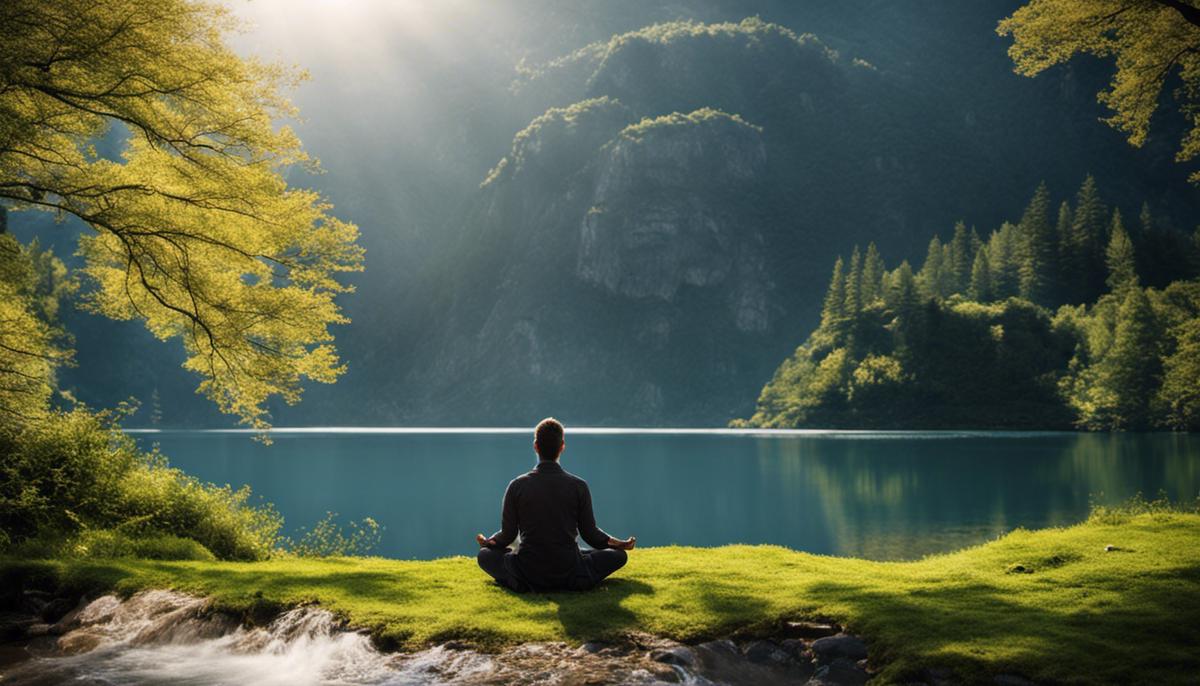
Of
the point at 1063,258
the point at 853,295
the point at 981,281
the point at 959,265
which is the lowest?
the point at 853,295

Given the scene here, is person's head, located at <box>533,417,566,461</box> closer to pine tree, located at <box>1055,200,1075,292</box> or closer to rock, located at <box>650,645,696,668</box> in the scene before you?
rock, located at <box>650,645,696,668</box>

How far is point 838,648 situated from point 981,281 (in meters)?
138

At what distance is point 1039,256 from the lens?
130m

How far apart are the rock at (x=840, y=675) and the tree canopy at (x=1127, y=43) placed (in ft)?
48.3

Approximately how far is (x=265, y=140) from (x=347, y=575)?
1010cm

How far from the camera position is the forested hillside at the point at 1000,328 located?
111 m

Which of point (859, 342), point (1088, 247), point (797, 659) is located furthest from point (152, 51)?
point (1088, 247)

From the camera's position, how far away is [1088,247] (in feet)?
420

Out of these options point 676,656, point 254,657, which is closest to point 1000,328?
point 676,656

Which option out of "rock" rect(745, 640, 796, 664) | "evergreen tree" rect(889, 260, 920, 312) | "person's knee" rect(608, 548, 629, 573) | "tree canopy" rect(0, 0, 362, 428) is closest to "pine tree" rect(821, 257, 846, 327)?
"evergreen tree" rect(889, 260, 920, 312)

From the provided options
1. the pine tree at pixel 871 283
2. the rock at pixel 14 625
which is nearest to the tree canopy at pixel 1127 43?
the rock at pixel 14 625

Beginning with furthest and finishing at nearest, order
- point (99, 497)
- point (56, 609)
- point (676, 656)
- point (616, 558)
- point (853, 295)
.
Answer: point (853, 295)
point (99, 497)
point (56, 609)
point (616, 558)
point (676, 656)

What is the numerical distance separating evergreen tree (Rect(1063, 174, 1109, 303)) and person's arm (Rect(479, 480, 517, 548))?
451 feet

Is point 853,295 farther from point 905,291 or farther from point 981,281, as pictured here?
point 981,281
